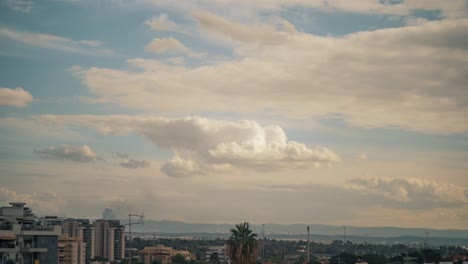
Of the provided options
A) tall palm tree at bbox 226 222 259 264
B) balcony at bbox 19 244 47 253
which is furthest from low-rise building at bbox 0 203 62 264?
tall palm tree at bbox 226 222 259 264

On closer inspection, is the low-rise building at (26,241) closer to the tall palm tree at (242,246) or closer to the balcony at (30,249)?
the balcony at (30,249)

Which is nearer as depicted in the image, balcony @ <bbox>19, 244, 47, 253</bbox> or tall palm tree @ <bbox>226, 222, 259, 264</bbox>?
tall palm tree @ <bbox>226, 222, 259, 264</bbox>

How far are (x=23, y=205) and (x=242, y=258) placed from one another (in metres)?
40.1

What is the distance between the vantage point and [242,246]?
297 feet

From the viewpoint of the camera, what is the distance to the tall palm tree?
296 ft

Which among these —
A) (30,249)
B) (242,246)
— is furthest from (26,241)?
(242,246)

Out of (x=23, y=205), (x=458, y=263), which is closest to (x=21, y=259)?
(x=23, y=205)

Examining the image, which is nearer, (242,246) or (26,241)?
(242,246)

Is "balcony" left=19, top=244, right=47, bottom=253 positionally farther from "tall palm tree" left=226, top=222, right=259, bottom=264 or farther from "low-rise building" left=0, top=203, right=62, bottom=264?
"tall palm tree" left=226, top=222, right=259, bottom=264

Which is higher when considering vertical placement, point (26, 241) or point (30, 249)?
point (26, 241)

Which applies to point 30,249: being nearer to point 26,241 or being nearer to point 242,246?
point 26,241

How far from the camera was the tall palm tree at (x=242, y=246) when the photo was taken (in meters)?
90.3

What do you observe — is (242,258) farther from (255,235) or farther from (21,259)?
(21,259)

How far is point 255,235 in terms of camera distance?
295 ft
